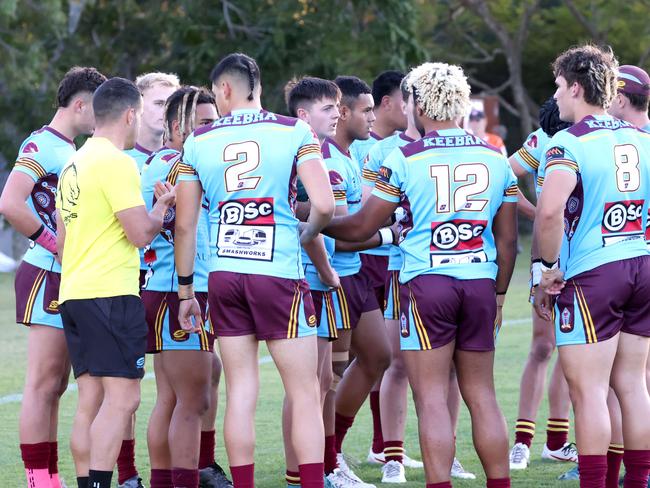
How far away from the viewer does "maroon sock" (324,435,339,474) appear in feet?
22.7

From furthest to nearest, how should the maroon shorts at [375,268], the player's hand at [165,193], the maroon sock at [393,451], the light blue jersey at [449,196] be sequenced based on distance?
the maroon shorts at [375,268] → the maroon sock at [393,451] → the player's hand at [165,193] → the light blue jersey at [449,196]

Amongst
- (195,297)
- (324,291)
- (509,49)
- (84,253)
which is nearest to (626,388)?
(324,291)

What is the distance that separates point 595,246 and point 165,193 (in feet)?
6.98

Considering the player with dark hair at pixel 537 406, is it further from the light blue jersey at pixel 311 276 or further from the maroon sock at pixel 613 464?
the light blue jersey at pixel 311 276

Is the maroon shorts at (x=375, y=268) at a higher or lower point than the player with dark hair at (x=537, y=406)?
higher

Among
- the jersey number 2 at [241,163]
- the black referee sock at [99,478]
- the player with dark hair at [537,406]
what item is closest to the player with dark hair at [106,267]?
the black referee sock at [99,478]

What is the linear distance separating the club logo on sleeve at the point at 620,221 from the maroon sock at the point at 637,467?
108cm

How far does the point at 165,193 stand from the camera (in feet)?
19.5

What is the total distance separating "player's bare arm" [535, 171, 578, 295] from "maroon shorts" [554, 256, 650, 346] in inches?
8.2

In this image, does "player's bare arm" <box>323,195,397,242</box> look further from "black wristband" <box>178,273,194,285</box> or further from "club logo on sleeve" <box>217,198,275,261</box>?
"black wristband" <box>178,273,194,285</box>

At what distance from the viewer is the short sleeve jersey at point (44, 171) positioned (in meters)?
6.20

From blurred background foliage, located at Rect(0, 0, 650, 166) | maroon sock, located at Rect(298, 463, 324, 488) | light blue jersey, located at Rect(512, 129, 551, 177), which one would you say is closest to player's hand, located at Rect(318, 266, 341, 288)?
maroon sock, located at Rect(298, 463, 324, 488)

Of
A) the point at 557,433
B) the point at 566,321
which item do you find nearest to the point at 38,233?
the point at 566,321

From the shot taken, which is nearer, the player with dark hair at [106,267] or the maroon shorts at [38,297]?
the player with dark hair at [106,267]
